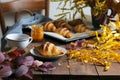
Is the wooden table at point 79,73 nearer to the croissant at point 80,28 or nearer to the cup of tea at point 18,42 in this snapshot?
the cup of tea at point 18,42

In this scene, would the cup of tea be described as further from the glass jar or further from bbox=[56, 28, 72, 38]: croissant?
bbox=[56, 28, 72, 38]: croissant

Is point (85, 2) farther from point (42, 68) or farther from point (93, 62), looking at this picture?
point (42, 68)

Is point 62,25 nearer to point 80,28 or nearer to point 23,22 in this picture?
point 80,28

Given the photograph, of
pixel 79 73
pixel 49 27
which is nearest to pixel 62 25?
pixel 49 27

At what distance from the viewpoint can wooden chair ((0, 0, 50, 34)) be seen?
2.14 m

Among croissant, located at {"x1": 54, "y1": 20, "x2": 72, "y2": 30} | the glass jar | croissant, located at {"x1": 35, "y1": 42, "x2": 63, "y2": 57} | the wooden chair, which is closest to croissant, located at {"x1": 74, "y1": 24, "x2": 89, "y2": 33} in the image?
croissant, located at {"x1": 54, "y1": 20, "x2": 72, "y2": 30}

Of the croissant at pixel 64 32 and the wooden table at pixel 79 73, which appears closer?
the wooden table at pixel 79 73

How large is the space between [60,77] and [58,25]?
614mm

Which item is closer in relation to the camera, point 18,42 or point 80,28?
point 18,42

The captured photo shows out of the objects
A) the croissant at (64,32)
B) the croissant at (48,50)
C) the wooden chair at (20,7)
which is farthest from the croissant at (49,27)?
the wooden chair at (20,7)

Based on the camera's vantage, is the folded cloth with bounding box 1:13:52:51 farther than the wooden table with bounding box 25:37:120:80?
Yes

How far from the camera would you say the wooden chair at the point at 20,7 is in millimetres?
2145

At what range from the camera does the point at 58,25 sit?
159 centimetres

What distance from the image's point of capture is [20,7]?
2203mm
